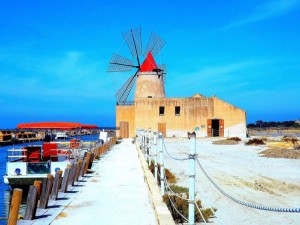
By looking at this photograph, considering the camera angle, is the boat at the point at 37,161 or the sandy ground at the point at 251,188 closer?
the sandy ground at the point at 251,188

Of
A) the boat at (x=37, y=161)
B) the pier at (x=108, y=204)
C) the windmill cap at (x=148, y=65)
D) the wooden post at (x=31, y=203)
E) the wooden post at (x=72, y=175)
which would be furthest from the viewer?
the windmill cap at (x=148, y=65)

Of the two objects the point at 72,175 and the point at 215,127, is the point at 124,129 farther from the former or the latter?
the point at 72,175

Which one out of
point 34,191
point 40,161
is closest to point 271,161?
point 40,161

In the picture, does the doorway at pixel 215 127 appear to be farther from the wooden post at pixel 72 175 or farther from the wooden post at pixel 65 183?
the wooden post at pixel 65 183

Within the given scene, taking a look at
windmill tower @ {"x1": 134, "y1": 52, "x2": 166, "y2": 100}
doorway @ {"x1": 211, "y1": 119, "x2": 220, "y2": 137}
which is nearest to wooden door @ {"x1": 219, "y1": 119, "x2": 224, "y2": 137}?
doorway @ {"x1": 211, "y1": 119, "x2": 220, "y2": 137}

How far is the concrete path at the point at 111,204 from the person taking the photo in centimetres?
697

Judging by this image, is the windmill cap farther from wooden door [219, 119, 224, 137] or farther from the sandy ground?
the sandy ground

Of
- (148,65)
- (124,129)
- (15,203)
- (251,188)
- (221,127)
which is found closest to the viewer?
(15,203)

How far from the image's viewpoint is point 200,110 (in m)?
44.9

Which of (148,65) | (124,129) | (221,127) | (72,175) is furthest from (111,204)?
(148,65)

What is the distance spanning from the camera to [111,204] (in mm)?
8375

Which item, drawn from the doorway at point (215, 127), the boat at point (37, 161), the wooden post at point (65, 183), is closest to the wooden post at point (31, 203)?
the wooden post at point (65, 183)

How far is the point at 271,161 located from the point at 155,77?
88.4 ft

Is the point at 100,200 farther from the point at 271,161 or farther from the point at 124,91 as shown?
the point at 124,91
